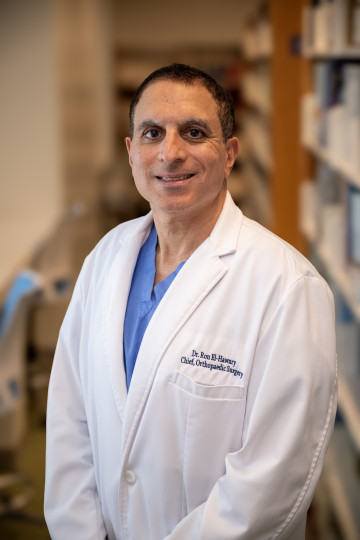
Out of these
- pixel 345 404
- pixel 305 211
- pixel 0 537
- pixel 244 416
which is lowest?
pixel 0 537

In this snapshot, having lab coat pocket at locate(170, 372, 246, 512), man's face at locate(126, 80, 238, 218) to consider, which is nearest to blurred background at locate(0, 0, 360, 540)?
man's face at locate(126, 80, 238, 218)

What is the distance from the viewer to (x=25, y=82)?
5305mm

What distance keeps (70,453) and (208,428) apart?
38 cm

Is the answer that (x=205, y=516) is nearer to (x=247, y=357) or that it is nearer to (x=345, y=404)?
(x=247, y=357)

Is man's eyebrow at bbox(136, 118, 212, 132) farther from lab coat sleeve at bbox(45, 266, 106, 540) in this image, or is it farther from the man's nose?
lab coat sleeve at bbox(45, 266, 106, 540)

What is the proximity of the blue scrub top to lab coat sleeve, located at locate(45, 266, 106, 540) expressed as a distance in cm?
14

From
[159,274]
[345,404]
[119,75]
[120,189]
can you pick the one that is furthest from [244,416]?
[119,75]

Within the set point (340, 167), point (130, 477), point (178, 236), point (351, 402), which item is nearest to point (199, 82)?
point (178, 236)

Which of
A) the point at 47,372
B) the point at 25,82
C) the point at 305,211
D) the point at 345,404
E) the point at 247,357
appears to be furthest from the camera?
the point at 25,82

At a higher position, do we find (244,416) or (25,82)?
(25,82)

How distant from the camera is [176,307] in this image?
54.6 inches

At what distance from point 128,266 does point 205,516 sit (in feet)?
1.78

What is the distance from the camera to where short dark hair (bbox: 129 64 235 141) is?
133cm

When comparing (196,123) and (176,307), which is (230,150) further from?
(176,307)
